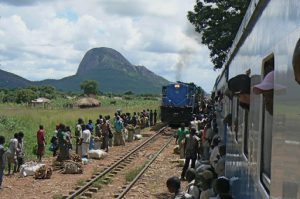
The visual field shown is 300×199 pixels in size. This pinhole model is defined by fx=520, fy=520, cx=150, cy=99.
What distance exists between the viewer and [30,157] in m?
19.7

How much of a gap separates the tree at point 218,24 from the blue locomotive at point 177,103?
124 inches

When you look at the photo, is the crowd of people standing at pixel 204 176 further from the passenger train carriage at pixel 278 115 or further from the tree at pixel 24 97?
the tree at pixel 24 97

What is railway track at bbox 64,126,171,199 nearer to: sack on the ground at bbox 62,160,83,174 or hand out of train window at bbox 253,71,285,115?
sack on the ground at bbox 62,160,83,174

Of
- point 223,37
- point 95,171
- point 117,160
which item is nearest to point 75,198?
point 95,171

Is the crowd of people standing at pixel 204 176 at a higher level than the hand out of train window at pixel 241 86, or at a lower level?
lower

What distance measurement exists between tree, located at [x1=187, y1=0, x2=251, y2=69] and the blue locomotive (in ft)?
10.4

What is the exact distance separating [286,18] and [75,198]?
10.7 metres

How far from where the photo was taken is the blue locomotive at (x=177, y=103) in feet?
113

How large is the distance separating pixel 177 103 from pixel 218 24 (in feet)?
20.1

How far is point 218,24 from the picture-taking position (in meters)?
35.4

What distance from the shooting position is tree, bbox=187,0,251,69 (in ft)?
113

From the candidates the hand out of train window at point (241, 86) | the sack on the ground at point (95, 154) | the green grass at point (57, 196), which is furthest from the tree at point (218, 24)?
the hand out of train window at point (241, 86)

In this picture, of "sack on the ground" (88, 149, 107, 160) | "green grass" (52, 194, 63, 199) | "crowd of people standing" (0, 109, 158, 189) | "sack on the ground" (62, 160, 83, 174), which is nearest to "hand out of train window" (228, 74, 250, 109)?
"green grass" (52, 194, 63, 199)

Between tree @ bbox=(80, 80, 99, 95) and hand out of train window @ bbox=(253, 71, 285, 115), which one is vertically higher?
tree @ bbox=(80, 80, 99, 95)
